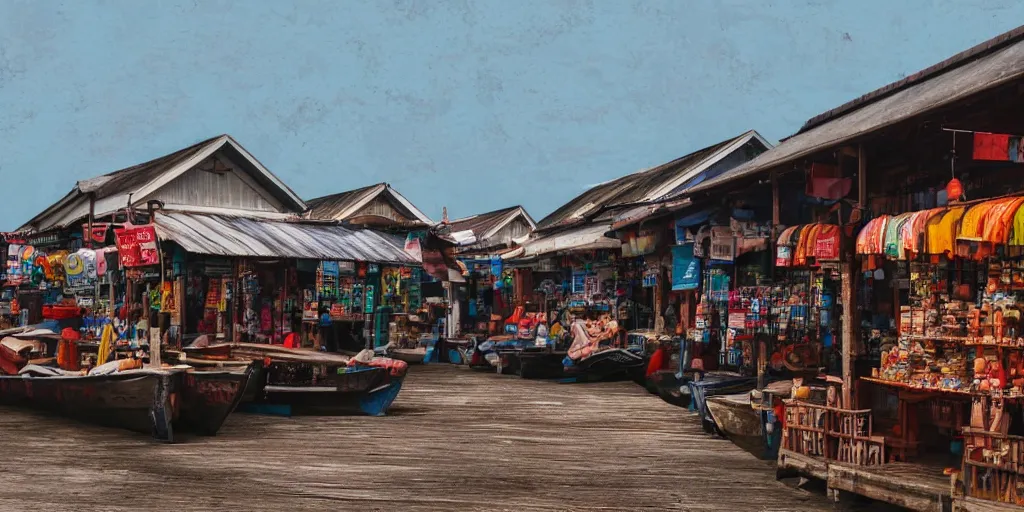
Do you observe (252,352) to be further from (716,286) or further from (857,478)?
(857,478)

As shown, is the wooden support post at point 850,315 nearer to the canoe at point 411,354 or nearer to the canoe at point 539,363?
the canoe at point 539,363

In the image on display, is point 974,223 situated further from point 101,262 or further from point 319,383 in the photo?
point 101,262

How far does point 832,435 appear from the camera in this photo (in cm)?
917

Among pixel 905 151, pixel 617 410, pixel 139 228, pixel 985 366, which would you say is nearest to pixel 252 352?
pixel 139 228

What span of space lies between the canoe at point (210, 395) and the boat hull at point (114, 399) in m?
0.23

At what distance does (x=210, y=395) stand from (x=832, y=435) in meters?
7.05

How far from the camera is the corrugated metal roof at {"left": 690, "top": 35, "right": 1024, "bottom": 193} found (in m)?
7.69

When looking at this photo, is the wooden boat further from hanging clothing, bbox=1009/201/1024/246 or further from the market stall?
hanging clothing, bbox=1009/201/1024/246

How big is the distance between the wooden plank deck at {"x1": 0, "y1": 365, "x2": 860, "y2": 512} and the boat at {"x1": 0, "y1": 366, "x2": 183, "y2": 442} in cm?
22

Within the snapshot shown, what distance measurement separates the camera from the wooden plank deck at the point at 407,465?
29.0 ft

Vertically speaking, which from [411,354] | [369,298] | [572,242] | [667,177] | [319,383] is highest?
[667,177]

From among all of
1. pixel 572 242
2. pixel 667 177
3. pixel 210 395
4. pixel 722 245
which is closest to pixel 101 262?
pixel 210 395

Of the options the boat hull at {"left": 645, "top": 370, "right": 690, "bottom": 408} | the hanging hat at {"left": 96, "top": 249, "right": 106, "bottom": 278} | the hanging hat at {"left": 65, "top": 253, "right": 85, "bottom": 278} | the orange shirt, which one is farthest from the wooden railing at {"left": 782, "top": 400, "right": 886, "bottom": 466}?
the hanging hat at {"left": 65, "top": 253, "right": 85, "bottom": 278}

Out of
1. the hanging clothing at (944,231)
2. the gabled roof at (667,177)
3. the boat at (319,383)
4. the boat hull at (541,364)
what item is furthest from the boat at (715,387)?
the gabled roof at (667,177)
